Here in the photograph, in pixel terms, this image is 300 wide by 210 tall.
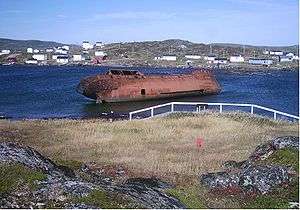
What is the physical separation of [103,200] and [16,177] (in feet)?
7.54

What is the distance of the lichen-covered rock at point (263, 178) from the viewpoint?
38.9 ft

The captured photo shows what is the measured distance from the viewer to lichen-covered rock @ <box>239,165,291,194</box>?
38.9 ft

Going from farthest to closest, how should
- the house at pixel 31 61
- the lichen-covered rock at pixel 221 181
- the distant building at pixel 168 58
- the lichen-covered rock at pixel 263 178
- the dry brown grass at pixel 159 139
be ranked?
the distant building at pixel 168 58
the house at pixel 31 61
the dry brown grass at pixel 159 139
the lichen-covered rock at pixel 221 181
the lichen-covered rock at pixel 263 178

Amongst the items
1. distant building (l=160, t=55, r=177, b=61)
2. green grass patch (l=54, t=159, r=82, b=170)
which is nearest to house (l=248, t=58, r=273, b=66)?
distant building (l=160, t=55, r=177, b=61)

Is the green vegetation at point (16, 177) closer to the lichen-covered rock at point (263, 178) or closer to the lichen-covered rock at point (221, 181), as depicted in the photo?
the lichen-covered rock at point (221, 181)

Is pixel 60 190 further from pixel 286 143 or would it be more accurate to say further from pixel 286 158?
pixel 286 143

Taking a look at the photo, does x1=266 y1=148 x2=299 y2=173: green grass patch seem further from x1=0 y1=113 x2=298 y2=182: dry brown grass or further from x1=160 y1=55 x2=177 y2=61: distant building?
x1=160 y1=55 x2=177 y2=61: distant building

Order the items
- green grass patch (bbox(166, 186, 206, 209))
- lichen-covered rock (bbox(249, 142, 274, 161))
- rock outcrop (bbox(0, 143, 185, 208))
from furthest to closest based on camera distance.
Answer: lichen-covered rock (bbox(249, 142, 274, 161)) < green grass patch (bbox(166, 186, 206, 209)) < rock outcrop (bbox(0, 143, 185, 208))

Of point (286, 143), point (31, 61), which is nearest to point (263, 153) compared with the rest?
point (286, 143)

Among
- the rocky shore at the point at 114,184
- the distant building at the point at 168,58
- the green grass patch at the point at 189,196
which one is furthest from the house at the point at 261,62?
the green grass patch at the point at 189,196

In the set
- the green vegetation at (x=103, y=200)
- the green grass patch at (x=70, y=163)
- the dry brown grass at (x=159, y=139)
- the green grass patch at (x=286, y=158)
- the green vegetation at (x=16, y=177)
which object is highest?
the green vegetation at (x=16, y=177)

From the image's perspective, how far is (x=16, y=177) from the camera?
9.62 m

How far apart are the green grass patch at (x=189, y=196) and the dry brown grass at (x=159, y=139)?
5.44 ft

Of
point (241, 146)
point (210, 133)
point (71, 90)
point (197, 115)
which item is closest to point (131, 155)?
point (241, 146)
